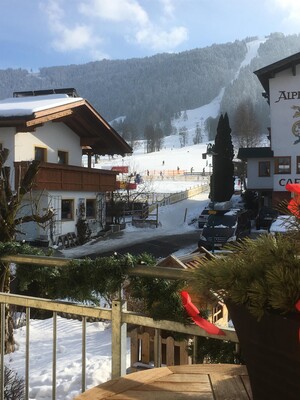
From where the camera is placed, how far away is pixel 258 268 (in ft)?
4.52

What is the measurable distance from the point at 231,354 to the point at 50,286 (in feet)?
3.39

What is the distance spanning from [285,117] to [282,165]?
2955 millimetres

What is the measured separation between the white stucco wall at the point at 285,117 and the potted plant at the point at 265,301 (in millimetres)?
26736

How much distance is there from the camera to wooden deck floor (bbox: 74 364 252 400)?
5.65ft

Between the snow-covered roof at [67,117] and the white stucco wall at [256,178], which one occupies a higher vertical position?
the snow-covered roof at [67,117]

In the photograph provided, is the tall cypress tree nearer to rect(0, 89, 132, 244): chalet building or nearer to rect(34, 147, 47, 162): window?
rect(0, 89, 132, 244): chalet building

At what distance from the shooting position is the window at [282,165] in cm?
2794

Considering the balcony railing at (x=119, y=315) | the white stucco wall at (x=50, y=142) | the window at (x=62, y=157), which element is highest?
the white stucco wall at (x=50, y=142)

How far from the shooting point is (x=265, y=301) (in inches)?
52.2

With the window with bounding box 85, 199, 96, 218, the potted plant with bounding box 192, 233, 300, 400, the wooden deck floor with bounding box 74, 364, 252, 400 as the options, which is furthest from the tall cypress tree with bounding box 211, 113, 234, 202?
the potted plant with bounding box 192, 233, 300, 400

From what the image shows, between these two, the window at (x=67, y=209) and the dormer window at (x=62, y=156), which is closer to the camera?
the window at (x=67, y=209)

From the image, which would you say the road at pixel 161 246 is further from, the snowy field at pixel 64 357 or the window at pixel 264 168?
the snowy field at pixel 64 357

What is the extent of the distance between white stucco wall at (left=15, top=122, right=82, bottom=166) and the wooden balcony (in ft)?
3.89

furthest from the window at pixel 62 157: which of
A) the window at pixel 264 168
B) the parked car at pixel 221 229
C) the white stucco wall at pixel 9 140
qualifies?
the window at pixel 264 168
